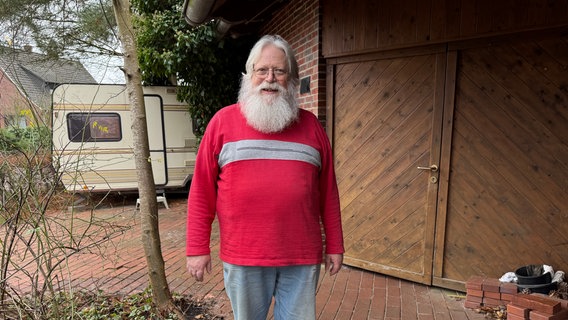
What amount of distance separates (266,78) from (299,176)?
20.8 inches

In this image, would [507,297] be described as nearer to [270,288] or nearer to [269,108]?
[270,288]

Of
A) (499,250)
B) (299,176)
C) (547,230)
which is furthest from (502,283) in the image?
(299,176)

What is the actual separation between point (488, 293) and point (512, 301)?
207 millimetres

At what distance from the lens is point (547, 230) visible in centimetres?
265

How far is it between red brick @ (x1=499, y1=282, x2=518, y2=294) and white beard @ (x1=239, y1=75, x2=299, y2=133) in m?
2.34

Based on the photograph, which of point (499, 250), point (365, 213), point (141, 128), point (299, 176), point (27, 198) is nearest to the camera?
point (299, 176)

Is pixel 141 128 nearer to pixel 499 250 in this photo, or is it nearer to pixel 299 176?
pixel 299 176

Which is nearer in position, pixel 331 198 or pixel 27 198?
pixel 331 198

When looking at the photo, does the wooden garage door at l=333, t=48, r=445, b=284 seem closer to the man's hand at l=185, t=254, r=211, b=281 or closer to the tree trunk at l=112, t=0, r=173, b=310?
the tree trunk at l=112, t=0, r=173, b=310

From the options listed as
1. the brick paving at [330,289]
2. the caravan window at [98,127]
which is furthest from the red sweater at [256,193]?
the caravan window at [98,127]

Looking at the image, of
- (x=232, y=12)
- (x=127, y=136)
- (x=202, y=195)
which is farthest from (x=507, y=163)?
(x=127, y=136)

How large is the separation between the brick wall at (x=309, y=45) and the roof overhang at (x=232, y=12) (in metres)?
0.44

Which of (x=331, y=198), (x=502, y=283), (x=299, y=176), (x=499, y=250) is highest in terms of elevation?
(x=299, y=176)

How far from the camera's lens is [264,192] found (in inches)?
61.6
